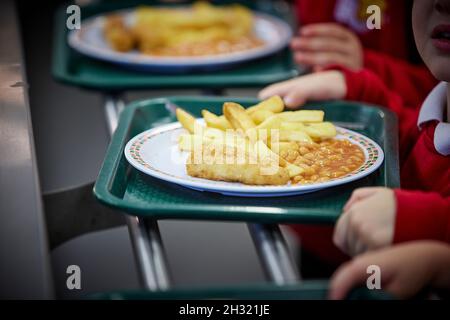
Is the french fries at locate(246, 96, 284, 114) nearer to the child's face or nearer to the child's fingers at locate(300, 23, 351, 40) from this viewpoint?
the child's face

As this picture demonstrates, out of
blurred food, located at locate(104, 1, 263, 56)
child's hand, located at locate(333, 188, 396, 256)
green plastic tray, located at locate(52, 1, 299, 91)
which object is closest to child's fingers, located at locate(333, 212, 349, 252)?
child's hand, located at locate(333, 188, 396, 256)

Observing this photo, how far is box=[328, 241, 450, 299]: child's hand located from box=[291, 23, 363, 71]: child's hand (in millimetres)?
1245

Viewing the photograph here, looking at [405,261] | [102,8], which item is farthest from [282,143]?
[102,8]

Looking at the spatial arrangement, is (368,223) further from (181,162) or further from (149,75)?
(149,75)

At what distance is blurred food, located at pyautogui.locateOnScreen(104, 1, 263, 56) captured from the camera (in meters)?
2.34

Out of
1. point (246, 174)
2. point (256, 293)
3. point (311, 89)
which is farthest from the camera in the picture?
point (311, 89)

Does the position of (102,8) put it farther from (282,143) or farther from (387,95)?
(282,143)

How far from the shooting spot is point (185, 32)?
2473 millimetres

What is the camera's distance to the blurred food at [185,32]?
2.34 m

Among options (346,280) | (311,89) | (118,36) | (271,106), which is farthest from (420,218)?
(118,36)

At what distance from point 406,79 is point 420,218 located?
94 cm

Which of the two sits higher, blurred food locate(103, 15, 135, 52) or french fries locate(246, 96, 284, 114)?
french fries locate(246, 96, 284, 114)
